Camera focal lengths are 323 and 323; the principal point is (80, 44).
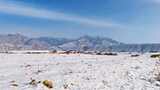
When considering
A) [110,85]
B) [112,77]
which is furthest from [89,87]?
[112,77]

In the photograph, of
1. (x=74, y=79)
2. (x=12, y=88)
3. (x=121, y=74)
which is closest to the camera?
(x=12, y=88)

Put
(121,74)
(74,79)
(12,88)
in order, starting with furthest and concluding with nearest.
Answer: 1. (121,74)
2. (74,79)
3. (12,88)

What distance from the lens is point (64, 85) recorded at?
15.0 m

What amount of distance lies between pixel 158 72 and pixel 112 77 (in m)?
2.83

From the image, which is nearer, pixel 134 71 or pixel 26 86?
pixel 26 86

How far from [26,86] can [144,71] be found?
7.19 meters

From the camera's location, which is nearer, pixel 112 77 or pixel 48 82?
pixel 48 82

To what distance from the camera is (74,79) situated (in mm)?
16109

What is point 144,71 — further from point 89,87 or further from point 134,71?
point 89,87

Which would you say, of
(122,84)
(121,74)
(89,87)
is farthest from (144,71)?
(89,87)

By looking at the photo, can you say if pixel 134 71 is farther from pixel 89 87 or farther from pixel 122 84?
pixel 89 87

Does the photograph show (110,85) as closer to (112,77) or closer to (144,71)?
(112,77)

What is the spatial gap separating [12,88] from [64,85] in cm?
237

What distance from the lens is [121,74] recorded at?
1747 centimetres
